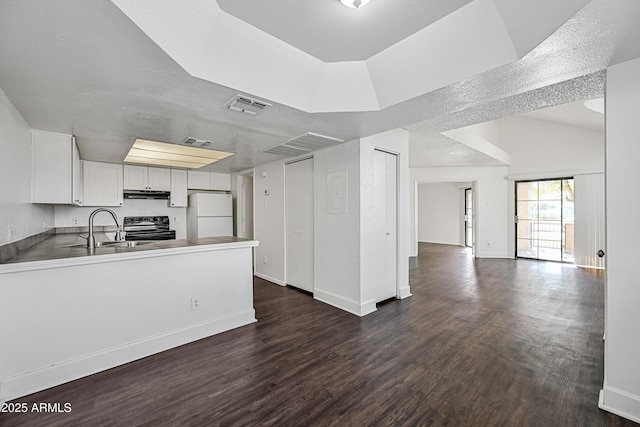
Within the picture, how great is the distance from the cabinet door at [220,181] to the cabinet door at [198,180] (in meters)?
0.09

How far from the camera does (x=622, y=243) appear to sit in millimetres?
1641

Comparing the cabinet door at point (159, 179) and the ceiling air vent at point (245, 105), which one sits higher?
the ceiling air vent at point (245, 105)

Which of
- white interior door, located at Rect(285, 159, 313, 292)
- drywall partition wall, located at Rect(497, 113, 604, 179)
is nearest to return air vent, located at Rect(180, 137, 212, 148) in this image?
white interior door, located at Rect(285, 159, 313, 292)

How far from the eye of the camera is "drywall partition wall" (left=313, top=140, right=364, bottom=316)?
10.8ft

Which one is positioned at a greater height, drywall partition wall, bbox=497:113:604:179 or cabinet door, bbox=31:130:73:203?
drywall partition wall, bbox=497:113:604:179

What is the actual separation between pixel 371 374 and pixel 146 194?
519 centimetres

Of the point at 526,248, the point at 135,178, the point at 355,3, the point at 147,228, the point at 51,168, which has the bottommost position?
the point at 526,248

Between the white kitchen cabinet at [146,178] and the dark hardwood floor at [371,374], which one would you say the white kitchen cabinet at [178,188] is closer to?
the white kitchen cabinet at [146,178]

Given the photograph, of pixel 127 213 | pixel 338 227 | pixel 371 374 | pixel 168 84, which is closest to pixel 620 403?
pixel 371 374

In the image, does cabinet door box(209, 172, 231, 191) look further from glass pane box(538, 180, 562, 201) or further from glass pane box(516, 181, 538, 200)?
glass pane box(538, 180, 562, 201)

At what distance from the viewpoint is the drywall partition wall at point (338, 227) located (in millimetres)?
3293

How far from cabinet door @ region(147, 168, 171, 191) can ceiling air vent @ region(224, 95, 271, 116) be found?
3.88m

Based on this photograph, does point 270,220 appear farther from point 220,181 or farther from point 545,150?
point 545,150

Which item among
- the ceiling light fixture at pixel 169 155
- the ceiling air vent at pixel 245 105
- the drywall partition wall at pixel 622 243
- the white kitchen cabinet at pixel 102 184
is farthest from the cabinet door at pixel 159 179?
the drywall partition wall at pixel 622 243
